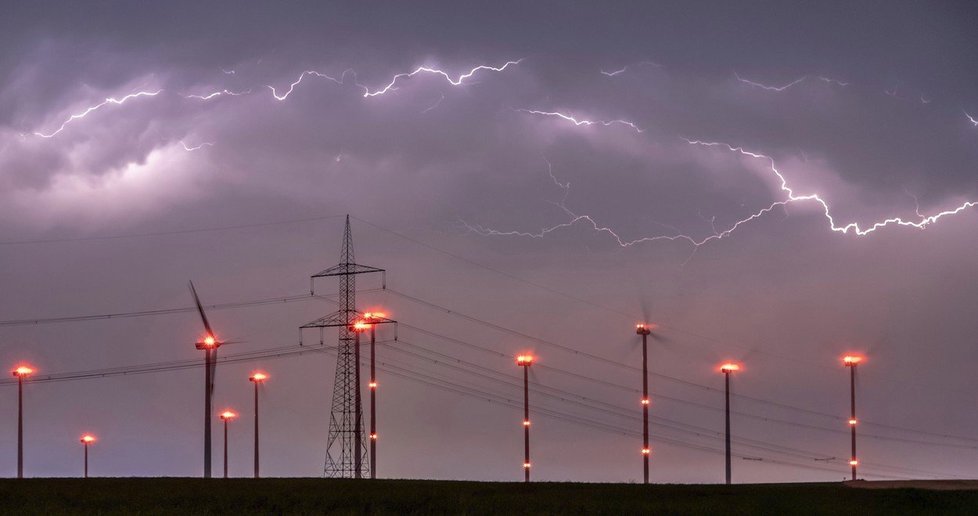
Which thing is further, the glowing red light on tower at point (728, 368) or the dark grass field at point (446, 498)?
the glowing red light on tower at point (728, 368)

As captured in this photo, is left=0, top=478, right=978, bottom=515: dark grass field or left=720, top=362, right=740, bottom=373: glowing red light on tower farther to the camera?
left=720, top=362, right=740, bottom=373: glowing red light on tower

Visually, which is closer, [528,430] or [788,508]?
[788,508]

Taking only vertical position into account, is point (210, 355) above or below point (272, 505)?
above

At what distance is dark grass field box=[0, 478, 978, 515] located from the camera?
60656mm

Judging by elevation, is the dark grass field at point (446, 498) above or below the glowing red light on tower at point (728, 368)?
below

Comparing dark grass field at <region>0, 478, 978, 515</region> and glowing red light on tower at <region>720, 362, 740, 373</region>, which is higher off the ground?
glowing red light on tower at <region>720, 362, 740, 373</region>

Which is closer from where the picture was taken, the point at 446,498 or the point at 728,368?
the point at 446,498

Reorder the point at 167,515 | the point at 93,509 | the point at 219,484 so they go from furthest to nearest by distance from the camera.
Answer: the point at 219,484, the point at 93,509, the point at 167,515

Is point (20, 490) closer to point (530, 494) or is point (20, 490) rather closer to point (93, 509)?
point (93, 509)

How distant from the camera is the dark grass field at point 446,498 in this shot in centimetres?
6066

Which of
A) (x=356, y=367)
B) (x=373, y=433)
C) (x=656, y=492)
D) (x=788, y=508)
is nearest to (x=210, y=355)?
(x=356, y=367)

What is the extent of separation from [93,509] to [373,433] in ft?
127

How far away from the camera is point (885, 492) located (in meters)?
70.4

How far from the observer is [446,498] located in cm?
6444
